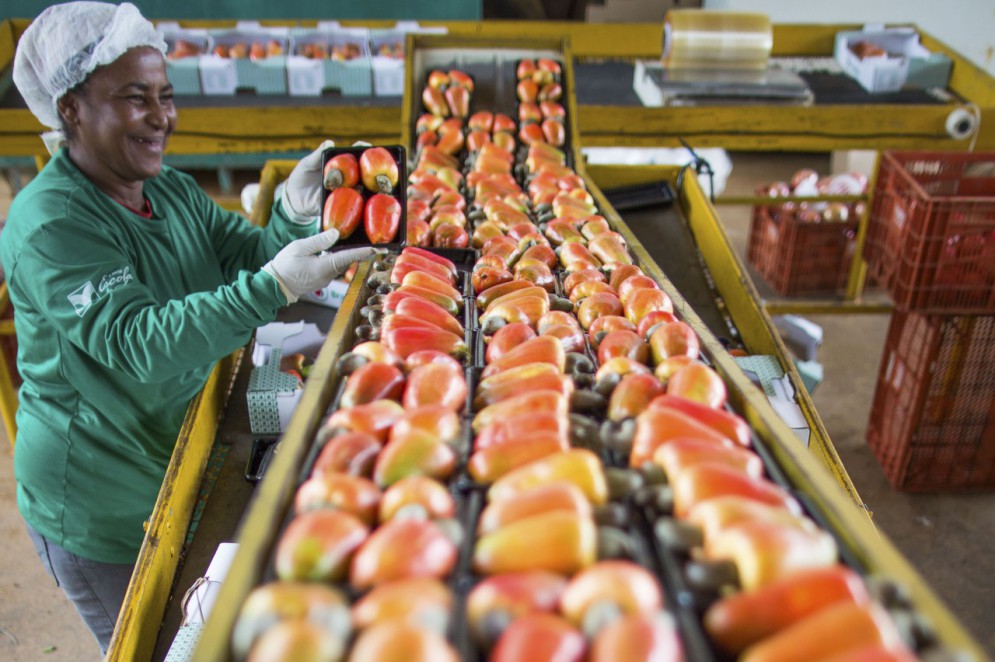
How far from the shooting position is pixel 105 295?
177cm

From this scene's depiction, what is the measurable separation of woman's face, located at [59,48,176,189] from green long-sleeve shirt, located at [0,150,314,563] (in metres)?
0.07

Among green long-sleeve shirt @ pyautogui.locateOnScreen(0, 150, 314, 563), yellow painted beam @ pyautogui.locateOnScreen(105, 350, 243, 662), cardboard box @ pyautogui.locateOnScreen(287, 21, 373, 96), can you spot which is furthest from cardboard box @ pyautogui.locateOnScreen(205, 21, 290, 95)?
yellow painted beam @ pyautogui.locateOnScreen(105, 350, 243, 662)

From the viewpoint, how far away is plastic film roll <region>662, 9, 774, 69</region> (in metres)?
4.74

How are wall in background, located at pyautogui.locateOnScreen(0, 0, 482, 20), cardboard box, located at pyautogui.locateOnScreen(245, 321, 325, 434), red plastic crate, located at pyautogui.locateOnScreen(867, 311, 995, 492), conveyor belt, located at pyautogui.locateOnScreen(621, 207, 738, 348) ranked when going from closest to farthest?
cardboard box, located at pyautogui.locateOnScreen(245, 321, 325, 434)
conveyor belt, located at pyautogui.locateOnScreen(621, 207, 738, 348)
red plastic crate, located at pyautogui.locateOnScreen(867, 311, 995, 492)
wall in background, located at pyautogui.locateOnScreen(0, 0, 482, 20)

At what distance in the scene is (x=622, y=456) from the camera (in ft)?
4.10

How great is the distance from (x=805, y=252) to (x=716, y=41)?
1607 millimetres

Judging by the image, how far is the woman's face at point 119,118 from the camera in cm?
195

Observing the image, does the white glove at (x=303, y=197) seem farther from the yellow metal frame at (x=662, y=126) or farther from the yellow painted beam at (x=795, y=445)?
the yellow metal frame at (x=662, y=126)

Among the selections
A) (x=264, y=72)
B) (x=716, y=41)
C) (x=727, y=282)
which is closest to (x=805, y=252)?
(x=716, y=41)

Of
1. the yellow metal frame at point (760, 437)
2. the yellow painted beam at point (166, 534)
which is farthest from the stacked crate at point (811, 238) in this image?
the yellow painted beam at point (166, 534)

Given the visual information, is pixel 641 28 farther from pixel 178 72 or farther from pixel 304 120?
pixel 178 72

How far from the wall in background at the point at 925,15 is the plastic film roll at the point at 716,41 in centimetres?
169

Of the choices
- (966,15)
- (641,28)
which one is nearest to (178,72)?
(641,28)

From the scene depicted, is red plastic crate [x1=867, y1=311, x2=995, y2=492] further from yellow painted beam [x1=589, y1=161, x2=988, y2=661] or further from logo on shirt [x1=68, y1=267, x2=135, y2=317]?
logo on shirt [x1=68, y1=267, x2=135, y2=317]
